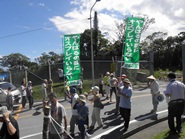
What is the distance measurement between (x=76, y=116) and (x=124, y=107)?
1.58 meters

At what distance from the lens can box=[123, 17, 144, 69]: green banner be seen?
13039 mm

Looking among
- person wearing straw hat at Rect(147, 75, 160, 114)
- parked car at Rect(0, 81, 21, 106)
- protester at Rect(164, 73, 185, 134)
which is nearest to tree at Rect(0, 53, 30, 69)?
parked car at Rect(0, 81, 21, 106)

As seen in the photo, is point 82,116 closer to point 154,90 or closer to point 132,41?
point 154,90

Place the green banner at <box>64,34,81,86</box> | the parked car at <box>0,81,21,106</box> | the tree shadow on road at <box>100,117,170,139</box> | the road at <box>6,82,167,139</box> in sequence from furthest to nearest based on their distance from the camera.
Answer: the green banner at <box>64,34,81,86</box> → the parked car at <box>0,81,21,106</box> → the road at <box>6,82,167,139</box> → the tree shadow on road at <box>100,117,170,139</box>

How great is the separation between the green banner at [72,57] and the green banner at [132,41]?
3.64 metres

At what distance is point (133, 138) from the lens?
8.02 meters

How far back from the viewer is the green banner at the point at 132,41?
13.0m

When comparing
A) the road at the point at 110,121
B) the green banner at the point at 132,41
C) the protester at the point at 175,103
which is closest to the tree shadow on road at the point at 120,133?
the road at the point at 110,121

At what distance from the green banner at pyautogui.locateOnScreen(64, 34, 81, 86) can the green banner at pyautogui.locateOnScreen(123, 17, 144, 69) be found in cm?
364

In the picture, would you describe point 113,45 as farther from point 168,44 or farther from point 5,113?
point 5,113

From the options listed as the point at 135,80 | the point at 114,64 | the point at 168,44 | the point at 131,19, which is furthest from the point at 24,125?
the point at 168,44

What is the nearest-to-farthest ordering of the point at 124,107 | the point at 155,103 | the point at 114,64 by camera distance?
the point at 124,107 → the point at 155,103 → the point at 114,64

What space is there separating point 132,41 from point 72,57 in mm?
4073

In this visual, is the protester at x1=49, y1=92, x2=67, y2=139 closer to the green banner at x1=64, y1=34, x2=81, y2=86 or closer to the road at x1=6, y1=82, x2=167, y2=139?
the road at x1=6, y1=82, x2=167, y2=139
